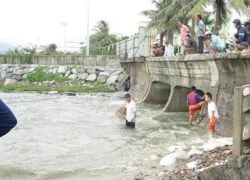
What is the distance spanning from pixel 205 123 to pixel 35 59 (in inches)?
1279

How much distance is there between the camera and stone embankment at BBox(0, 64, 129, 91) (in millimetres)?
36062

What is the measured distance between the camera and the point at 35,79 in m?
41.7

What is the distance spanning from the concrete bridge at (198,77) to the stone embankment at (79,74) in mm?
7138

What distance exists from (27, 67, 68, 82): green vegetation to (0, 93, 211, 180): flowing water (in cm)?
1691

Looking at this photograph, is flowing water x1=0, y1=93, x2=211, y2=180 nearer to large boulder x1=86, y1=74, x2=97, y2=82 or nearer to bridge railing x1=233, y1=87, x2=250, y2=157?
bridge railing x1=233, y1=87, x2=250, y2=157

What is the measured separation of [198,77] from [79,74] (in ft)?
77.9

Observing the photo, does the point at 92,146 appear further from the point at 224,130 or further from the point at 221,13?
the point at 221,13

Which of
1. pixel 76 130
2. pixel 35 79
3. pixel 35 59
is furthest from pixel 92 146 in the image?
pixel 35 59

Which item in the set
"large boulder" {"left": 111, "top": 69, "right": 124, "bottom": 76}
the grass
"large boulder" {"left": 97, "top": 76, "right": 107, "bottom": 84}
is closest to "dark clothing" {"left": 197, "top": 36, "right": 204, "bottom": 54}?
the grass

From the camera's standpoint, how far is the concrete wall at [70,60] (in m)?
41.6

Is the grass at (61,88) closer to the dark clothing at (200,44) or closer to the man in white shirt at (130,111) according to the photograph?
the dark clothing at (200,44)

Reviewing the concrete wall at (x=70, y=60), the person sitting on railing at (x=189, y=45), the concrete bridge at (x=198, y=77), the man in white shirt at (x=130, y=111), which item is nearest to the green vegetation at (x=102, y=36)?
the concrete wall at (x=70, y=60)

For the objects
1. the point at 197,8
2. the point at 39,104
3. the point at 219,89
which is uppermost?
the point at 197,8

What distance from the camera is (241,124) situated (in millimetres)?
6980
